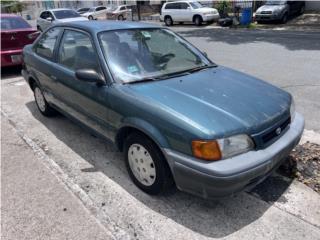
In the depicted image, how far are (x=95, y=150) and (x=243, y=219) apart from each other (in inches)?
83.0

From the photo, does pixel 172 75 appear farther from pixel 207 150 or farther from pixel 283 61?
pixel 283 61

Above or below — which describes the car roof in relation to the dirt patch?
above

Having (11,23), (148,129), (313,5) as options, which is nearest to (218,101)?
(148,129)

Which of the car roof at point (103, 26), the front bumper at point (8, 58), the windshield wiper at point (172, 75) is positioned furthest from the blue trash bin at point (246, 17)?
the windshield wiper at point (172, 75)

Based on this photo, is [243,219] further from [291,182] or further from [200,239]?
[291,182]

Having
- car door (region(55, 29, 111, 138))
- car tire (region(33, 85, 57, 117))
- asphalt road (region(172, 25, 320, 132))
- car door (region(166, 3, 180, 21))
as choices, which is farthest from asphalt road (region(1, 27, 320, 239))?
car door (region(166, 3, 180, 21))

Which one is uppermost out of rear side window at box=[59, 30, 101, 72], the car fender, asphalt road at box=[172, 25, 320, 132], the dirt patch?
rear side window at box=[59, 30, 101, 72]

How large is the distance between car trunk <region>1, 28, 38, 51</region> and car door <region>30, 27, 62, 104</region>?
145 inches

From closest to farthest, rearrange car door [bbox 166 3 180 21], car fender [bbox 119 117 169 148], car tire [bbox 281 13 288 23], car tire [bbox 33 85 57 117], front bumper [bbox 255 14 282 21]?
1. car fender [bbox 119 117 169 148]
2. car tire [bbox 33 85 57 117]
3. front bumper [bbox 255 14 282 21]
4. car tire [bbox 281 13 288 23]
5. car door [bbox 166 3 180 21]

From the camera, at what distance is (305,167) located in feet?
11.1

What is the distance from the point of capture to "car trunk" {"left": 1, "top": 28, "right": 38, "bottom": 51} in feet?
26.8

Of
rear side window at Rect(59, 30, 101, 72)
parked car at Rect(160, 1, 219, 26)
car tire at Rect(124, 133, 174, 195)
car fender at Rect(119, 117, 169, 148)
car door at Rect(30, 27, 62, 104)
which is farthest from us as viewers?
parked car at Rect(160, 1, 219, 26)

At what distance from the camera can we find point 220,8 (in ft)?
74.0

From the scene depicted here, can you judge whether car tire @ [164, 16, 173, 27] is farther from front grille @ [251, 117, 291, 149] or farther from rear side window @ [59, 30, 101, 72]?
front grille @ [251, 117, 291, 149]
